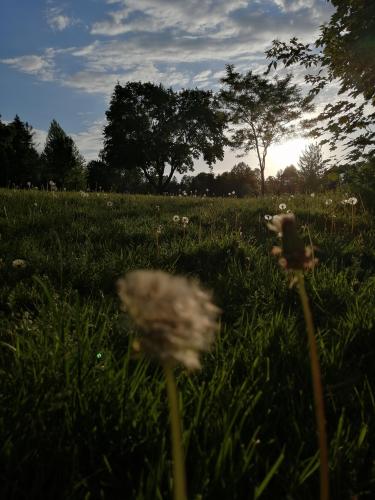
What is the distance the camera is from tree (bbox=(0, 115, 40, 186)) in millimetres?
61656

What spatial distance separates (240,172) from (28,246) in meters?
99.5

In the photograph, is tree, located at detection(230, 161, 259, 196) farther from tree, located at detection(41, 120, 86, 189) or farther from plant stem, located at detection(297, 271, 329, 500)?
plant stem, located at detection(297, 271, 329, 500)

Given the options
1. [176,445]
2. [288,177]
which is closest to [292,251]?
[176,445]

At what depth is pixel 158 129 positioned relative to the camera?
204 ft

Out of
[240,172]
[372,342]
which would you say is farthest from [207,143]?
[372,342]

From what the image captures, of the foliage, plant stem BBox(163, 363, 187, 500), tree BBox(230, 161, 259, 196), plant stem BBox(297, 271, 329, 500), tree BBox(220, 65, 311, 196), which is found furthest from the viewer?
tree BBox(230, 161, 259, 196)

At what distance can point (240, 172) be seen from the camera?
101188 mm

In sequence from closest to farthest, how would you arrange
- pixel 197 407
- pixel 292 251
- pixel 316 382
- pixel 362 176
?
pixel 316 382, pixel 292 251, pixel 197 407, pixel 362 176

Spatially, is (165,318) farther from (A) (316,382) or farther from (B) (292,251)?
(B) (292,251)

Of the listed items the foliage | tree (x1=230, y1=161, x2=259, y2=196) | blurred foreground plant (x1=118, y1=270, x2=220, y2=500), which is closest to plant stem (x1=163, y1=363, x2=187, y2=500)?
blurred foreground plant (x1=118, y1=270, x2=220, y2=500)

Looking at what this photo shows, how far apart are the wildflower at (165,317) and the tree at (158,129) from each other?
2422 inches

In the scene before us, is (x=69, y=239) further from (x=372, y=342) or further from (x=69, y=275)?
(x=372, y=342)

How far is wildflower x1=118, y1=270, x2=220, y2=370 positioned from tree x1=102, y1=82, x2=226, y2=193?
61.5 m

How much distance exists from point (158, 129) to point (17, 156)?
24.0m
